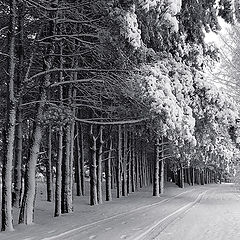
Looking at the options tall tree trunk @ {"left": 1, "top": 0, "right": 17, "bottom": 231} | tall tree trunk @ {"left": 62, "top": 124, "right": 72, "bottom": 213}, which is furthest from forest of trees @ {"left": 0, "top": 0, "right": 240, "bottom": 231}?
tall tree trunk @ {"left": 62, "top": 124, "right": 72, "bottom": 213}

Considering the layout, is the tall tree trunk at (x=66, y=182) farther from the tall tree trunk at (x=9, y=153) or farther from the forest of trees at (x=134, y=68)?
the tall tree trunk at (x=9, y=153)

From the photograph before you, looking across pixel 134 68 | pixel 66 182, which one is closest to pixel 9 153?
pixel 134 68

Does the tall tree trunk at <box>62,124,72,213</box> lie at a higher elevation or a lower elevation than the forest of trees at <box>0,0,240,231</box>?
lower

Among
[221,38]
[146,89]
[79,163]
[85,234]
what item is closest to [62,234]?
[85,234]

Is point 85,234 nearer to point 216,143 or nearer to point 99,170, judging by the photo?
point 216,143

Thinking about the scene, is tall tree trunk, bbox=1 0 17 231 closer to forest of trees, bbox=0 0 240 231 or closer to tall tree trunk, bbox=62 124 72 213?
forest of trees, bbox=0 0 240 231

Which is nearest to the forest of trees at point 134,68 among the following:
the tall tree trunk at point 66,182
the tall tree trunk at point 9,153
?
the tall tree trunk at point 9,153

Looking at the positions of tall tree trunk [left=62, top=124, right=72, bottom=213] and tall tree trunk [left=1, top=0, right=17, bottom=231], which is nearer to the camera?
tall tree trunk [left=1, top=0, right=17, bottom=231]

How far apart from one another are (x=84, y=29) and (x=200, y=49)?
5.33 metres

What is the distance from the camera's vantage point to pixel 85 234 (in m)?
10.6

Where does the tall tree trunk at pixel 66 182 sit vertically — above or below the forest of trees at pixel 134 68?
below

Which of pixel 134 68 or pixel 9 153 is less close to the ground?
pixel 134 68

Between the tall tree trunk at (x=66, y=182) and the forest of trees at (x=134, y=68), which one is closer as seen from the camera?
the forest of trees at (x=134, y=68)

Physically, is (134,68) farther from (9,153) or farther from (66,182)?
(66,182)
